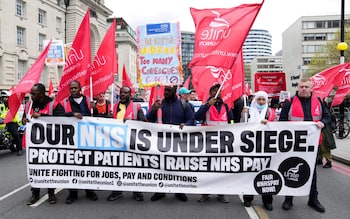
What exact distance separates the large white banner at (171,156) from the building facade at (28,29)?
2623 cm

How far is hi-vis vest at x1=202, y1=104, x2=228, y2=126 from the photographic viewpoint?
5590mm

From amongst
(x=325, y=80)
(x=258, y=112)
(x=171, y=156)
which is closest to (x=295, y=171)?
(x=258, y=112)

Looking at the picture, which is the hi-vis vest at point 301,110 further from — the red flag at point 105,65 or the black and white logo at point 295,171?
the red flag at point 105,65

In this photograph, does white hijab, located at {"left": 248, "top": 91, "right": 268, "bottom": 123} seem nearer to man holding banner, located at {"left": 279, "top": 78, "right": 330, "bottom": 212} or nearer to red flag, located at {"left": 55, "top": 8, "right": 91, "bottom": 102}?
man holding banner, located at {"left": 279, "top": 78, "right": 330, "bottom": 212}

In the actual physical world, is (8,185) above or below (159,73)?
below

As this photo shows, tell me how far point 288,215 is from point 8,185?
506cm

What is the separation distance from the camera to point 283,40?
306 feet

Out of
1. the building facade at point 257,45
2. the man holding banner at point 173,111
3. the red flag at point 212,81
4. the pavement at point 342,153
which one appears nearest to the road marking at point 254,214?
the man holding banner at point 173,111

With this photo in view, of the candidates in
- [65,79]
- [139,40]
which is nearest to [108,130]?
[65,79]

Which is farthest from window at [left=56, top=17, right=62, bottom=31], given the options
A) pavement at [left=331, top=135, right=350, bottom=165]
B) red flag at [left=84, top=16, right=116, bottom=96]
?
red flag at [left=84, top=16, right=116, bottom=96]

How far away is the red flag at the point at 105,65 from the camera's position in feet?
21.9

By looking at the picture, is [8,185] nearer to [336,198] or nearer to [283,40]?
[336,198]

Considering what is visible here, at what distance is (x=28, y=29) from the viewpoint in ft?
118

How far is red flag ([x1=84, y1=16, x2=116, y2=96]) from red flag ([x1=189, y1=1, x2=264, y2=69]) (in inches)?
78.1
